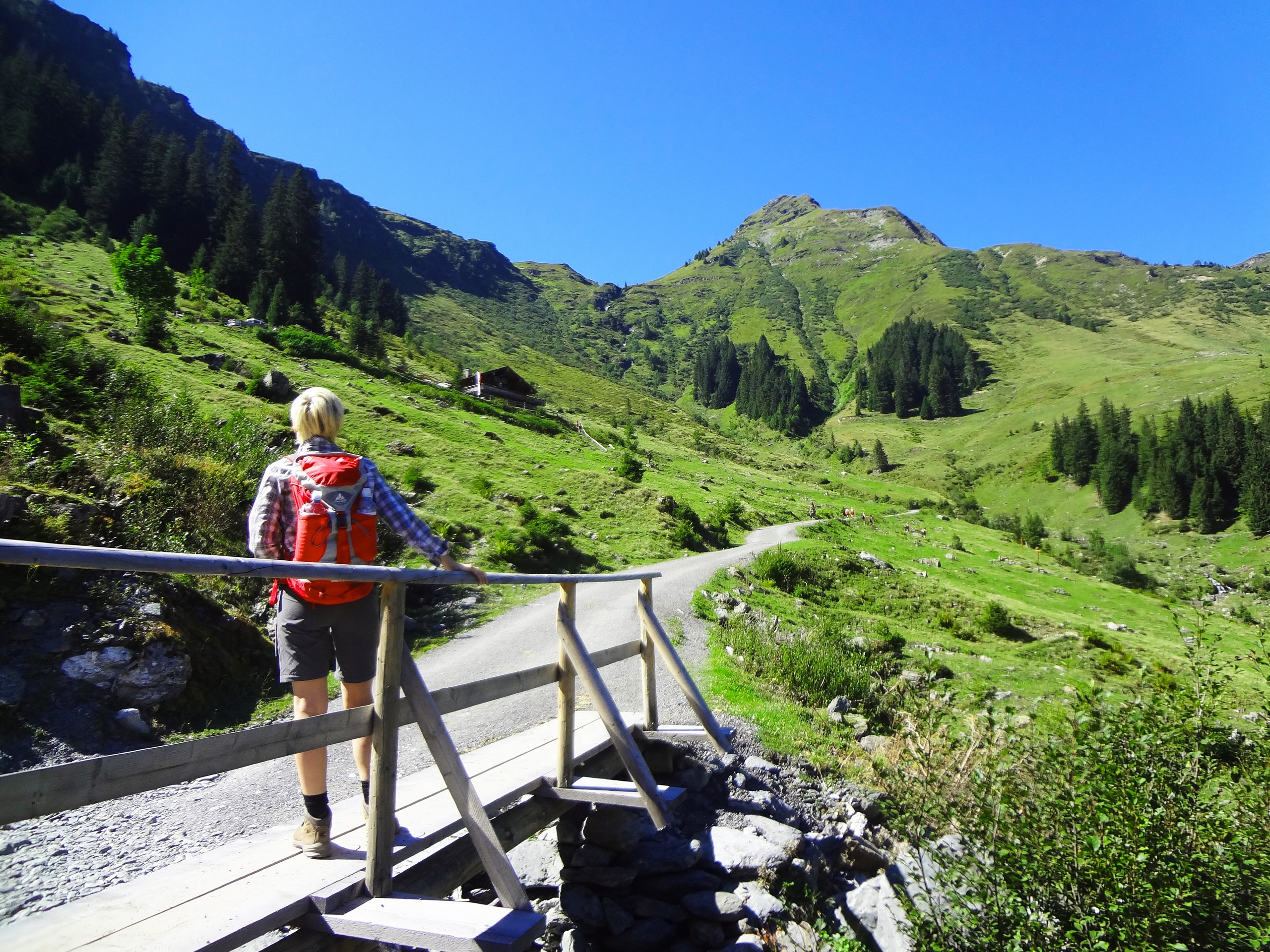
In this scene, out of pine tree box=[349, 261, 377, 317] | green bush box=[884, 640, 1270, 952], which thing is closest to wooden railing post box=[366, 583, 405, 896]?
green bush box=[884, 640, 1270, 952]

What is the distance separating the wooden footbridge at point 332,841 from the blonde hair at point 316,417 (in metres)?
1.05

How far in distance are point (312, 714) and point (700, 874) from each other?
4.42m

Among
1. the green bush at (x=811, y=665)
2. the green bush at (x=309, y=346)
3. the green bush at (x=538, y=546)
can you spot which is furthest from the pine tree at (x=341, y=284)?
the green bush at (x=811, y=665)

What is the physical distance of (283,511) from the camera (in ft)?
12.0

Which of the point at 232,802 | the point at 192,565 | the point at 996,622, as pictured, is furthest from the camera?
the point at 996,622

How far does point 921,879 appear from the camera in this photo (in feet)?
19.5

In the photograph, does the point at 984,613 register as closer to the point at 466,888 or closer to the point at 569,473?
the point at 569,473

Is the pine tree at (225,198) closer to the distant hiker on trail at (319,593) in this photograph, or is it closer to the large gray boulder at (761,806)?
the large gray boulder at (761,806)

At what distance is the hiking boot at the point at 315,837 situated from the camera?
11.5ft

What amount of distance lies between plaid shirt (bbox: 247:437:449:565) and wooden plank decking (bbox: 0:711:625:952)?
159 cm

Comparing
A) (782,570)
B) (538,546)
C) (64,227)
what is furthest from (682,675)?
(64,227)

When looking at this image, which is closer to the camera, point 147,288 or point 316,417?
point 316,417

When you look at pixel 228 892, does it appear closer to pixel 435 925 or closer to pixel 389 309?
pixel 435 925

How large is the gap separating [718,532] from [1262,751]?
2718cm
